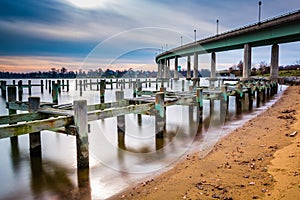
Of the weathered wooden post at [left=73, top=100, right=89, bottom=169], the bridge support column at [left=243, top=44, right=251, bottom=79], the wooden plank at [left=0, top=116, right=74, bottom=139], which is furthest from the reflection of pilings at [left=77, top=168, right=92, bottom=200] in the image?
the bridge support column at [left=243, top=44, right=251, bottom=79]

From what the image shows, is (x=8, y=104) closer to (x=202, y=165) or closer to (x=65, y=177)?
(x=65, y=177)

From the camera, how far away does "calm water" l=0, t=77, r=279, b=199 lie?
5496 millimetres

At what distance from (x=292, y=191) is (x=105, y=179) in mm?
4009

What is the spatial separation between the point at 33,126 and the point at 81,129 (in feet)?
3.76

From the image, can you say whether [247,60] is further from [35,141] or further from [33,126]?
[33,126]

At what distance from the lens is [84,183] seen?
5.68 metres

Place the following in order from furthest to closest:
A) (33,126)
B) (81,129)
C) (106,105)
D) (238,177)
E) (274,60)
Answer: (274,60)
(106,105)
(81,129)
(33,126)
(238,177)

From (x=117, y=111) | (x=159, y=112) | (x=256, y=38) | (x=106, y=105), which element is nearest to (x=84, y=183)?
(x=117, y=111)

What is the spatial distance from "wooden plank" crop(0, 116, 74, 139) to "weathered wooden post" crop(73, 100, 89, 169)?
0.23 m

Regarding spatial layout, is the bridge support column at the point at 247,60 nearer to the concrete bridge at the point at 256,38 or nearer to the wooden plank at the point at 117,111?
the concrete bridge at the point at 256,38

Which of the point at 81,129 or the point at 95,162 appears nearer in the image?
the point at 81,129

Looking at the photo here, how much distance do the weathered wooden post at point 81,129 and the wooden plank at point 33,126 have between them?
0.77ft

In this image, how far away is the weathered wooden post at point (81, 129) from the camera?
238 inches

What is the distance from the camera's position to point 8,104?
29.3 feet
